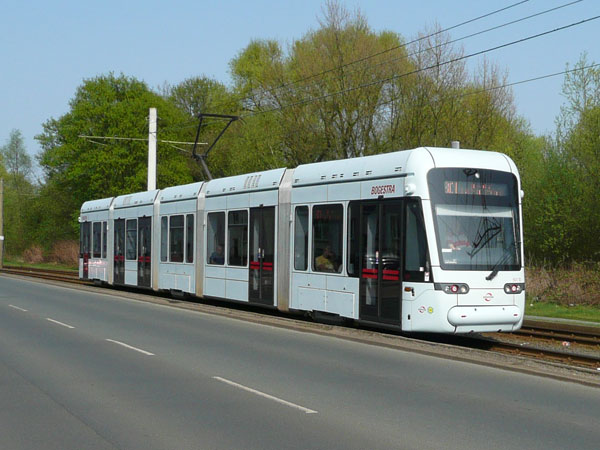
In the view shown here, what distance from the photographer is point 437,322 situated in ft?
44.4

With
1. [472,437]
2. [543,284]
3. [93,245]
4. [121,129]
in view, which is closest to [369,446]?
[472,437]

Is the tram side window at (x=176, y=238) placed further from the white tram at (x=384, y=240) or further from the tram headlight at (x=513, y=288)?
the tram headlight at (x=513, y=288)

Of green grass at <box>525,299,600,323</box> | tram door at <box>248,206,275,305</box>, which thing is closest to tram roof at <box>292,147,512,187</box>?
tram door at <box>248,206,275,305</box>

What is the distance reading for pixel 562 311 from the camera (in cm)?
2198

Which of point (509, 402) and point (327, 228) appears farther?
point (327, 228)

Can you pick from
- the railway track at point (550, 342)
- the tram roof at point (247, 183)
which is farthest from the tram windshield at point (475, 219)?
the tram roof at point (247, 183)

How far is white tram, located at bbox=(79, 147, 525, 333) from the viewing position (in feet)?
45.5

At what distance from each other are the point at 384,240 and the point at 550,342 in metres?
4.00

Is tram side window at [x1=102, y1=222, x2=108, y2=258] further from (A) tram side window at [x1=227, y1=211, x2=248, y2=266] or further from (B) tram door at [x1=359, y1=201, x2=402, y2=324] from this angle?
(B) tram door at [x1=359, y1=201, x2=402, y2=324]

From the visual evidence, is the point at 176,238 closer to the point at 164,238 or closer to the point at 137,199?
the point at 164,238

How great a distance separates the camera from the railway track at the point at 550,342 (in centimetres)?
1315

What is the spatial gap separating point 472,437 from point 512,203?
8146 millimetres

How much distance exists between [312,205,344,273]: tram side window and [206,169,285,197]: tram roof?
2.23 metres

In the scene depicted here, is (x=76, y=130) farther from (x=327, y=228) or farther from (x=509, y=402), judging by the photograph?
(x=509, y=402)
